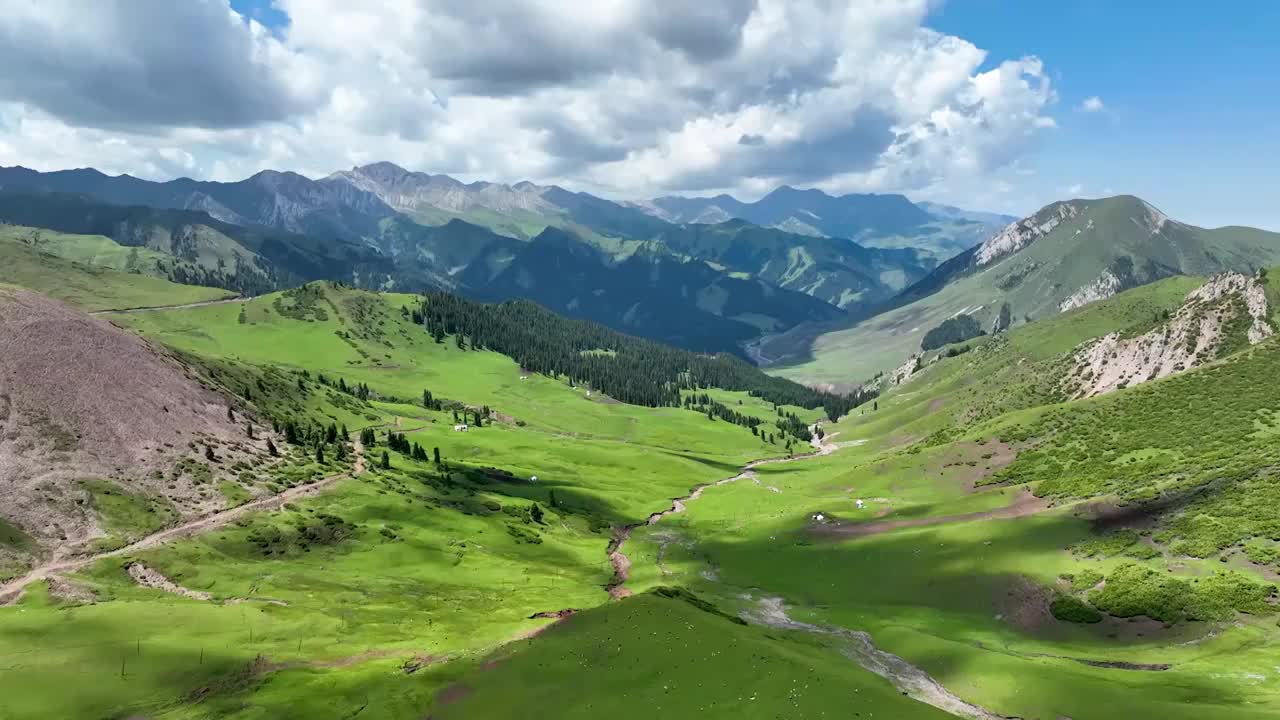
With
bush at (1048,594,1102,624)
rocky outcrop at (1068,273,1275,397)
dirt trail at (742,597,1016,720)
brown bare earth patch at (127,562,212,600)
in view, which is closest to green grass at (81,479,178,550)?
brown bare earth patch at (127,562,212,600)

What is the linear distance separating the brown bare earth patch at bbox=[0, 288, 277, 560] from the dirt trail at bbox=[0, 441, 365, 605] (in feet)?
9.08

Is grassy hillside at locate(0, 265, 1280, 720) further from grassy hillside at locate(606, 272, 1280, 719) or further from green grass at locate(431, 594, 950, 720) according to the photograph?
grassy hillside at locate(606, 272, 1280, 719)

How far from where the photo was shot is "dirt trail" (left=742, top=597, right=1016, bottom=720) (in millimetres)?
49250

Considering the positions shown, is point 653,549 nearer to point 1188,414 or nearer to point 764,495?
point 764,495

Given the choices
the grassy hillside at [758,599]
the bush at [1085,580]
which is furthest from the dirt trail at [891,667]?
the bush at [1085,580]

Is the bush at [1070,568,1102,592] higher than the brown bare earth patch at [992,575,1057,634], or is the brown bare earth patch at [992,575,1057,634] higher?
the bush at [1070,568,1102,592]

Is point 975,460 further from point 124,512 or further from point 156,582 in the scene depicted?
point 124,512

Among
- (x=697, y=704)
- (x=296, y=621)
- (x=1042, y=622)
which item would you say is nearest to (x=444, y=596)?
(x=296, y=621)

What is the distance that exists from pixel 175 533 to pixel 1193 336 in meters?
A: 214

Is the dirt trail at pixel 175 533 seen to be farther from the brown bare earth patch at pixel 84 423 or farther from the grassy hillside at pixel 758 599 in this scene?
the brown bare earth patch at pixel 84 423

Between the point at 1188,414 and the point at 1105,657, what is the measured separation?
72.4 meters

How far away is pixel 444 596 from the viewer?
8238 centimetres

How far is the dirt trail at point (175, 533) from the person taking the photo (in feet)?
221

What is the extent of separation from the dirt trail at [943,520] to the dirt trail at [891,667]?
107 ft
